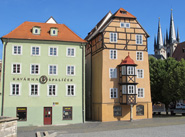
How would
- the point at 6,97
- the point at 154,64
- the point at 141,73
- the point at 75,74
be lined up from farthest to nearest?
the point at 154,64 < the point at 141,73 < the point at 75,74 < the point at 6,97

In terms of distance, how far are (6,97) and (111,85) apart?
1365 centimetres

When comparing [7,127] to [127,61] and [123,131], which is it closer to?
[123,131]

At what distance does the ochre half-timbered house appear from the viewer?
35.9 meters

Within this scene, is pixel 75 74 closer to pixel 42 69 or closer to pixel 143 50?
pixel 42 69

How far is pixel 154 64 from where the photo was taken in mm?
45969

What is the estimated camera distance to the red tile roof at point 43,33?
34.9m

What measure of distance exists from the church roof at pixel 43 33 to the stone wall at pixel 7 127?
57.3 ft

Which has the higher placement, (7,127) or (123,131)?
(7,127)

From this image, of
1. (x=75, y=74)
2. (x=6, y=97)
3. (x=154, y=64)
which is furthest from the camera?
(x=154, y=64)

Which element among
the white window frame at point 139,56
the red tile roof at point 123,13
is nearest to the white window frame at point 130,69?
the white window frame at point 139,56

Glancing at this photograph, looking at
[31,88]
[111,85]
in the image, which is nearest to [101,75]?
[111,85]

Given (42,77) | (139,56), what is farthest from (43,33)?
(139,56)

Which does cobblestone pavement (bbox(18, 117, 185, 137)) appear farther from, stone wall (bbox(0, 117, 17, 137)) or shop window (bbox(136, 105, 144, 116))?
shop window (bbox(136, 105, 144, 116))

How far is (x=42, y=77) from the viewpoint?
3428cm
